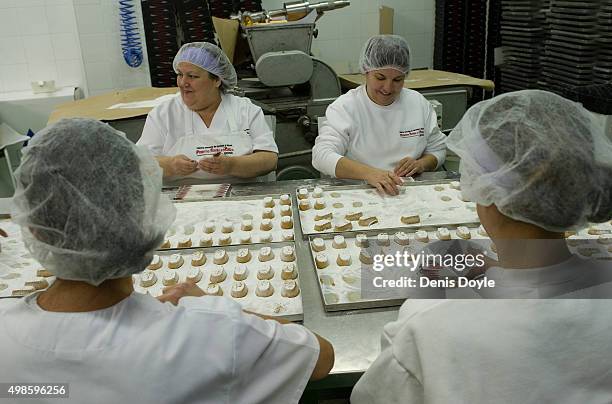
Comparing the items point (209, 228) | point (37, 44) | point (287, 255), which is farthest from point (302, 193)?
point (37, 44)

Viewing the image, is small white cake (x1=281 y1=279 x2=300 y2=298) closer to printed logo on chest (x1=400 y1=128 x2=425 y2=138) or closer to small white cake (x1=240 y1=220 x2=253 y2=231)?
small white cake (x1=240 y1=220 x2=253 y2=231)

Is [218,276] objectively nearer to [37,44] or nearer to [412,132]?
[412,132]

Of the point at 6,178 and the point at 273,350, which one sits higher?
the point at 273,350

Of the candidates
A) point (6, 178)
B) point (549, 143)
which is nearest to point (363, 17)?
point (6, 178)

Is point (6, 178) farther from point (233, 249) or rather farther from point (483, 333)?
point (483, 333)

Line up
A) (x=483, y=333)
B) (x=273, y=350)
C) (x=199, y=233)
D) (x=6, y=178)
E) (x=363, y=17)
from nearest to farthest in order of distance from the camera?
(x=483, y=333) → (x=273, y=350) → (x=199, y=233) → (x=6, y=178) → (x=363, y=17)

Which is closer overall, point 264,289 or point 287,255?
point 264,289

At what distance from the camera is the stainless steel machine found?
312 centimetres

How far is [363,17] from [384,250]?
377 cm

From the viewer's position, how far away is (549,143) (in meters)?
0.99

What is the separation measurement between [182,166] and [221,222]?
490 mm

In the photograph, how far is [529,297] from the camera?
1005 mm

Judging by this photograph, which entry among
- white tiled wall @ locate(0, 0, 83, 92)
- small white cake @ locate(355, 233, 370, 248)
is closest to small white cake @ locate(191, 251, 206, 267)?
small white cake @ locate(355, 233, 370, 248)

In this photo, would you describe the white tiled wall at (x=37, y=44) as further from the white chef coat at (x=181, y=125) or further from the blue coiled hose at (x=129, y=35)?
the white chef coat at (x=181, y=125)
